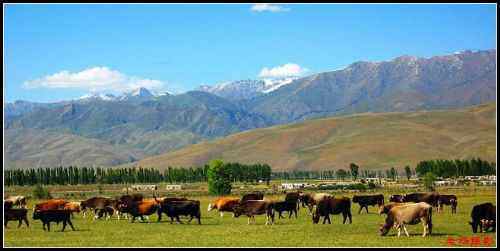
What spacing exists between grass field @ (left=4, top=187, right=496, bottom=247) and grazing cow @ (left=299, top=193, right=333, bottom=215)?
344 inches

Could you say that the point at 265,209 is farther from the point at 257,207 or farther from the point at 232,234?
the point at 232,234

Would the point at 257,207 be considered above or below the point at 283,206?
above

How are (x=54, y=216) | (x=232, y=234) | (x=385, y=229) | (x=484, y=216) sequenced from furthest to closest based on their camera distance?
(x=54, y=216) < (x=484, y=216) < (x=232, y=234) < (x=385, y=229)

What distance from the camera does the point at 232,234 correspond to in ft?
131

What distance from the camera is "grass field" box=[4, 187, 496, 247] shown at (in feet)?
114

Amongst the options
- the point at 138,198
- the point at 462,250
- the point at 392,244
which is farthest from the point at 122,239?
the point at 138,198

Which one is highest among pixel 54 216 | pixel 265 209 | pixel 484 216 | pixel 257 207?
pixel 54 216

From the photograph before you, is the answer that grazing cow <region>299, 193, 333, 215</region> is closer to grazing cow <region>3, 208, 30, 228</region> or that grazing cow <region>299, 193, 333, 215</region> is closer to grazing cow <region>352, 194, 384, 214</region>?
grazing cow <region>352, 194, 384, 214</region>

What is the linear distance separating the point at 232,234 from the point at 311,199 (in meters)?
21.9

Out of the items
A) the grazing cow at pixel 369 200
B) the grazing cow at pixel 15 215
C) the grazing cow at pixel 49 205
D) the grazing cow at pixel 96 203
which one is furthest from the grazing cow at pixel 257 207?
the grazing cow at pixel 49 205

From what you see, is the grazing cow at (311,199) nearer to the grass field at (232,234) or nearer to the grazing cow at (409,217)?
the grass field at (232,234)

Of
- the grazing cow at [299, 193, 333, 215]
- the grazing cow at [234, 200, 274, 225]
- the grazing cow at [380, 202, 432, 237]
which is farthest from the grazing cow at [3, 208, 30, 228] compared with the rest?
the grazing cow at [380, 202, 432, 237]

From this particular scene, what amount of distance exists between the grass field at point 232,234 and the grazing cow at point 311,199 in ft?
28.6

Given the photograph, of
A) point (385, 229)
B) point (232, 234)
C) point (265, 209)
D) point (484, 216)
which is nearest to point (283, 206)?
point (265, 209)
